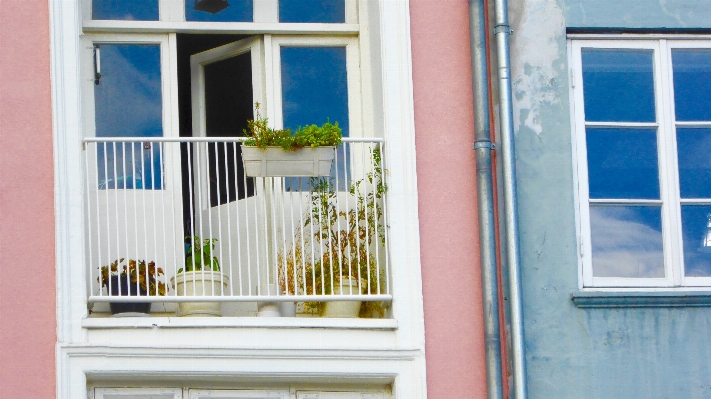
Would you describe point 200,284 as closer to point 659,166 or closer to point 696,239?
point 659,166

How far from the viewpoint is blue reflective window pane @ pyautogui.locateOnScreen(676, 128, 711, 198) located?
1081cm

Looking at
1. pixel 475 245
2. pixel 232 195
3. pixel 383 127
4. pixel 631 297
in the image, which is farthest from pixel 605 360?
pixel 232 195

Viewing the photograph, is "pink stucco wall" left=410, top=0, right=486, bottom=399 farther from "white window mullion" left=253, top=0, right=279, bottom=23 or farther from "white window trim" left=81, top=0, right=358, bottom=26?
"white window mullion" left=253, top=0, right=279, bottom=23

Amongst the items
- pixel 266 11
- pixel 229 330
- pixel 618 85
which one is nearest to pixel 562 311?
pixel 618 85

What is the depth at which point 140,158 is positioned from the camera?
11227 mm

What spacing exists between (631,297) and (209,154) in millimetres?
3458

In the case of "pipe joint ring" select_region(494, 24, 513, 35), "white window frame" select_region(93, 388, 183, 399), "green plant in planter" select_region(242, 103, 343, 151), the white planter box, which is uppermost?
"pipe joint ring" select_region(494, 24, 513, 35)

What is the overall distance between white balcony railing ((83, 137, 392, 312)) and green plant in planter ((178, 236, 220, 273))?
11 millimetres

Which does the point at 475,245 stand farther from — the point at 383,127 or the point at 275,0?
the point at 275,0

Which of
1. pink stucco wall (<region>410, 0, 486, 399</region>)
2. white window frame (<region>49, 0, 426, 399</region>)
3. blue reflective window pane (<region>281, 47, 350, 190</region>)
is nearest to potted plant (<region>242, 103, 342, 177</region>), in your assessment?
white window frame (<region>49, 0, 426, 399</region>)

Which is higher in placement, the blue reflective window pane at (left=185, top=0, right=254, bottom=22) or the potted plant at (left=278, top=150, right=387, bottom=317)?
the blue reflective window pane at (left=185, top=0, right=254, bottom=22)

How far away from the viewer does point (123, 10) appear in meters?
11.5

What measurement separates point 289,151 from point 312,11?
1733 mm

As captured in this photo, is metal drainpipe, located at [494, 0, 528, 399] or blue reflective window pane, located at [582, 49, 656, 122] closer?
metal drainpipe, located at [494, 0, 528, 399]
